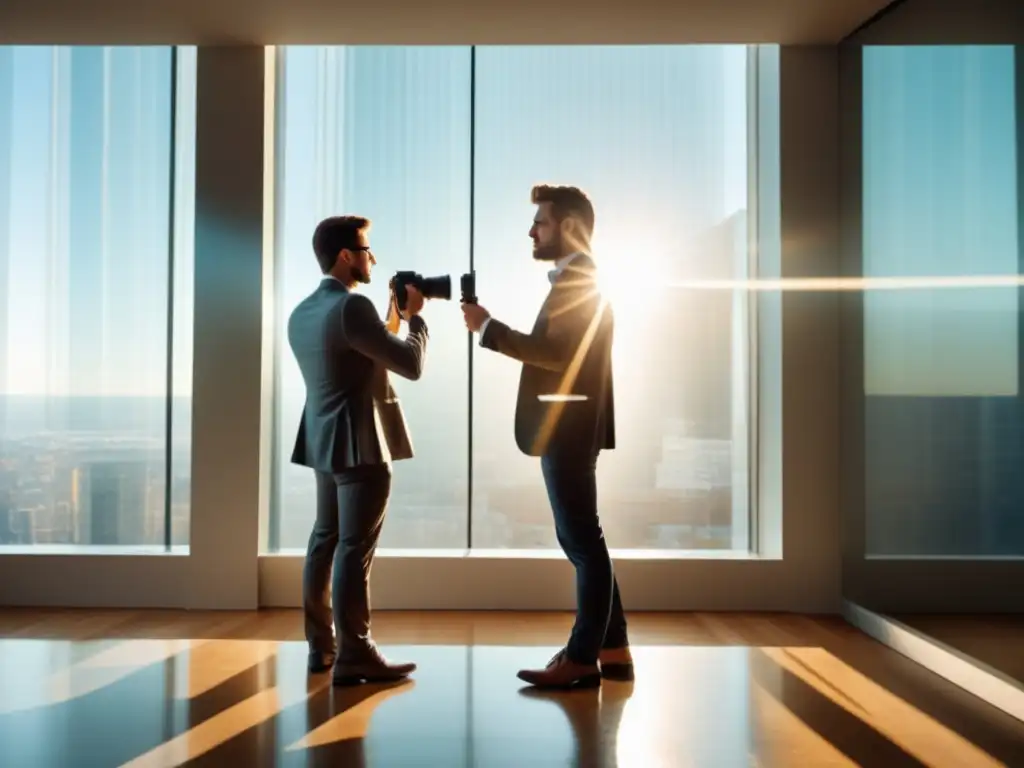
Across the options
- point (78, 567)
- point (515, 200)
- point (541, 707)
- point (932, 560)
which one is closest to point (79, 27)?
point (515, 200)

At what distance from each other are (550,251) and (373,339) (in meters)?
0.70

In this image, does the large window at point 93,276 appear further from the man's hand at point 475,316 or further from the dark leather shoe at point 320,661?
the man's hand at point 475,316

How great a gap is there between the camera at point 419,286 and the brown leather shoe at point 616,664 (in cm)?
140

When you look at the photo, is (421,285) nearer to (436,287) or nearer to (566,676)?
(436,287)

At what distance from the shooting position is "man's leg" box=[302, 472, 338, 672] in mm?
3316

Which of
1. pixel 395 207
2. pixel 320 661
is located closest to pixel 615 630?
pixel 320 661

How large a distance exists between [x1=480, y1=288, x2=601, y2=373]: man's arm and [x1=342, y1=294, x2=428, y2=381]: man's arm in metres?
0.27

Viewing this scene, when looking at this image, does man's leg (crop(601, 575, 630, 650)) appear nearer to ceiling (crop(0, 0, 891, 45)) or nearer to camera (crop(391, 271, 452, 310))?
camera (crop(391, 271, 452, 310))

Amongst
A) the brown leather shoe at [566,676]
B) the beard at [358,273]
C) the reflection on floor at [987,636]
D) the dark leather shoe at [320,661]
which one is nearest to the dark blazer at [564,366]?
the beard at [358,273]

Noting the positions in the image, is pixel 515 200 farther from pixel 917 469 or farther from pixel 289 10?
pixel 917 469

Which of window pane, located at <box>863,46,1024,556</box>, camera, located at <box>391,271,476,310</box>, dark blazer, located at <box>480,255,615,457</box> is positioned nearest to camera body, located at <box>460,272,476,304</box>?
camera, located at <box>391,271,476,310</box>

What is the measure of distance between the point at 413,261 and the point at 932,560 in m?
2.72

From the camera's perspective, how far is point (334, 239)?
3234 mm

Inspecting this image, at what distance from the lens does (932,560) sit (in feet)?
11.2
